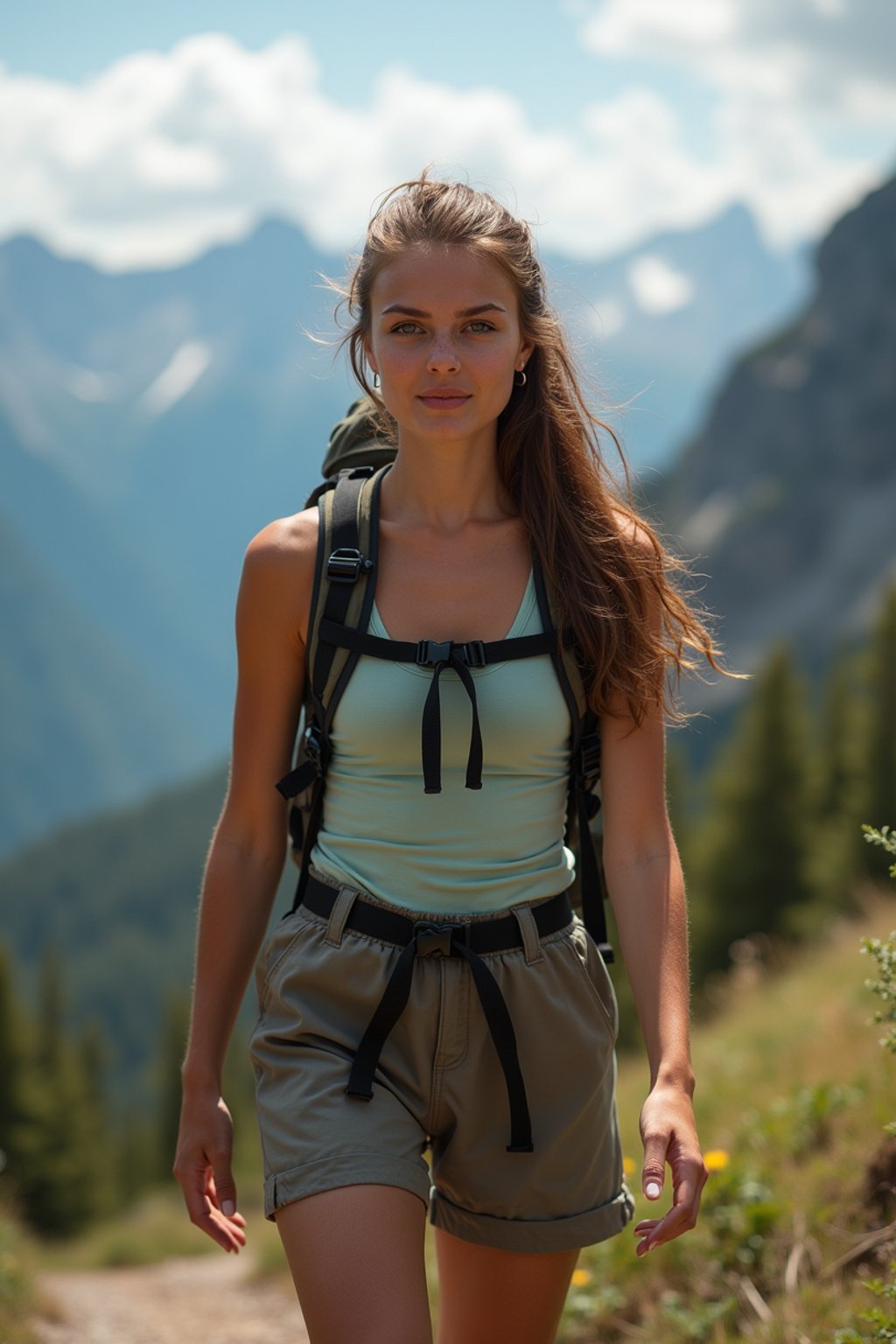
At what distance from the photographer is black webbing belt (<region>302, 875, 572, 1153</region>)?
277cm

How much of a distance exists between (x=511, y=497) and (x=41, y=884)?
16647 centimetres

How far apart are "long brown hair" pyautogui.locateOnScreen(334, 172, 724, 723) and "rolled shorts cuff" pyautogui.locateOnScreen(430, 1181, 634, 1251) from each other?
1.07m

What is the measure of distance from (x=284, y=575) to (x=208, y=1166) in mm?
1242

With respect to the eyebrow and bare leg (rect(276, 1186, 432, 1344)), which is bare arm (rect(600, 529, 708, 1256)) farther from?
the eyebrow

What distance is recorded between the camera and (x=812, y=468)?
4906 inches

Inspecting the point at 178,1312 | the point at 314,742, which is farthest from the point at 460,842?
the point at 178,1312

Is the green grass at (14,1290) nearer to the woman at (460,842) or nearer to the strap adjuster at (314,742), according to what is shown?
the woman at (460,842)

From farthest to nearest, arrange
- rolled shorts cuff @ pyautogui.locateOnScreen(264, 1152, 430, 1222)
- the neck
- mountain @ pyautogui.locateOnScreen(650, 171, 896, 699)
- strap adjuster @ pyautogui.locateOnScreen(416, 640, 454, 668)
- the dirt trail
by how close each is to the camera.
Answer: mountain @ pyautogui.locateOnScreen(650, 171, 896, 699)
the dirt trail
the neck
strap adjuster @ pyautogui.locateOnScreen(416, 640, 454, 668)
rolled shorts cuff @ pyautogui.locateOnScreen(264, 1152, 430, 1222)

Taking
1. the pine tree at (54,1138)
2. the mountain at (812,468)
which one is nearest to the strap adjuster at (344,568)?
the pine tree at (54,1138)

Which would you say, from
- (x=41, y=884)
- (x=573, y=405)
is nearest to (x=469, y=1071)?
(x=573, y=405)

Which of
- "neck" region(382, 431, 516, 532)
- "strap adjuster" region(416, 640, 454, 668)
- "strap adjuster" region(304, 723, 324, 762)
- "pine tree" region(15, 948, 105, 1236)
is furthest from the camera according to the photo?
"pine tree" region(15, 948, 105, 1236)

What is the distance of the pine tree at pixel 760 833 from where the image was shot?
36656 millimetres

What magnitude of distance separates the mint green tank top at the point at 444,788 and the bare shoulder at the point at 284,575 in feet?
0.52

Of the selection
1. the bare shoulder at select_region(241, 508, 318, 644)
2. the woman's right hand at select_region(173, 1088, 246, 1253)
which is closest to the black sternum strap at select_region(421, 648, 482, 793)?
the bare shoulder at select_region(241, 508, 318, 644)
